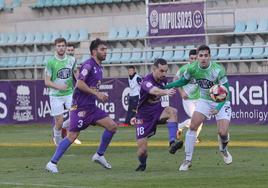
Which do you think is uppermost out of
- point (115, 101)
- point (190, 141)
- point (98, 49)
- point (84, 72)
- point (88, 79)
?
point (98, 49)

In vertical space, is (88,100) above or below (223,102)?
above

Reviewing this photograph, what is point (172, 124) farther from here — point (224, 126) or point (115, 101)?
point (115, 101)

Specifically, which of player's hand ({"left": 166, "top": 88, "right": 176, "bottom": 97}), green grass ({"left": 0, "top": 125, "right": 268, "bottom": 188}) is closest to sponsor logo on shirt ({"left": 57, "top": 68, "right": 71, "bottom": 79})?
green grass ({"left": 0, "top": 125, "right": 268, "bottom": 188})

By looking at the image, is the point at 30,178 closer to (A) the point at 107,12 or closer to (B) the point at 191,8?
(B) the point at 191,8

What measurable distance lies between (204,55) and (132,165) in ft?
8.60

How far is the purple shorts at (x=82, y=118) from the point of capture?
52.5 ft

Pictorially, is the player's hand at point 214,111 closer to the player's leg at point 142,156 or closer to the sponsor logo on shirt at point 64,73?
the player's leg at point 142,156

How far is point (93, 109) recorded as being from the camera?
635 inches

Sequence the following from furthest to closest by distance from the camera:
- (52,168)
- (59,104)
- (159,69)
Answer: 1. (59,104)
2. (159,69)
3. (52,168)

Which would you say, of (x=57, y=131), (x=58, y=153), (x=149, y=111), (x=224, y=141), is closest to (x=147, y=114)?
(x=149, y=111)

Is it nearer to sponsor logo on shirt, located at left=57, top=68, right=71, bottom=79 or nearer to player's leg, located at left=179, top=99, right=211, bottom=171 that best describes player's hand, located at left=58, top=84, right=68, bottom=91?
sponsor logo on shirt, located at left=57, top=68, right=71, bottom=79

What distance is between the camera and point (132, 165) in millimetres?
16906

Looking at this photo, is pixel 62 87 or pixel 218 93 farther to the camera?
pixel 62 87

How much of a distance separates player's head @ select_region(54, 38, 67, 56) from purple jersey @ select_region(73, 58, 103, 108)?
179 inches
